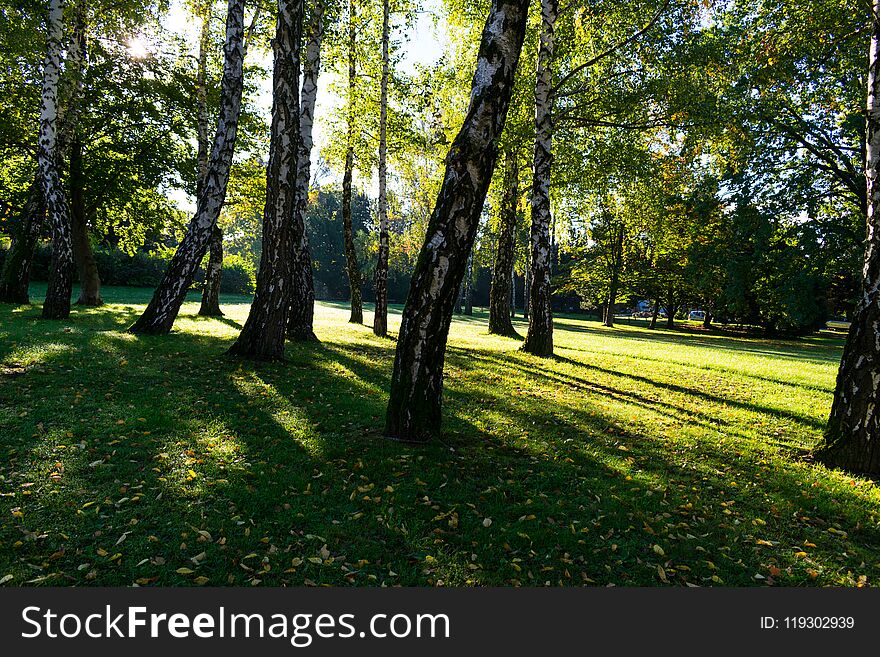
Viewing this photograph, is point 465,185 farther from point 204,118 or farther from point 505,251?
point 204,118

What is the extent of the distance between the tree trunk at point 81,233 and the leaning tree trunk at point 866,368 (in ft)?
66.2

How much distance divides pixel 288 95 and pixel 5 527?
7.99m

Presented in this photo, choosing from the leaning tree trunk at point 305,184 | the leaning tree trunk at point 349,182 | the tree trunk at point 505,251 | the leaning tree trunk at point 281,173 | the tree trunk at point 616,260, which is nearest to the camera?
the leaning tree trunk at point 281,173

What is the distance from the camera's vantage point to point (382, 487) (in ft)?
15.0

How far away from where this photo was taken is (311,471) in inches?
191

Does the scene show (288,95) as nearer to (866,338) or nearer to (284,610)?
(284,610)

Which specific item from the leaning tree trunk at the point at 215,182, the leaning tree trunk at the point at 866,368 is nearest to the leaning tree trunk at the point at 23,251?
the leaning tree trunk at the point at 215,182

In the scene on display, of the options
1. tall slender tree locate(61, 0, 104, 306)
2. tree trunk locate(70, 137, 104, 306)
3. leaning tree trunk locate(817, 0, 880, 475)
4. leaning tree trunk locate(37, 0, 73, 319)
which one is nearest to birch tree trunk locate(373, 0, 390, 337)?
leaning tree trunk locate(37, 0, 73, 319)

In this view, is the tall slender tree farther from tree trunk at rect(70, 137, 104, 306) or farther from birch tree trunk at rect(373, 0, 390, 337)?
birch tree trunk at rect(373, 0, 390, 337)

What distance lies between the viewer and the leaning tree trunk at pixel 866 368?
543 cm

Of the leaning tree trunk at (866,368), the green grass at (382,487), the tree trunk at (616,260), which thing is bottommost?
the green grass at (382,487)

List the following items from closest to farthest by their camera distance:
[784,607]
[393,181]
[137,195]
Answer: [784,607] < [137,195] < [393,181]

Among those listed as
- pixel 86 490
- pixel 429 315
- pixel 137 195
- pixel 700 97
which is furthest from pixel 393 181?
pixel 86 490

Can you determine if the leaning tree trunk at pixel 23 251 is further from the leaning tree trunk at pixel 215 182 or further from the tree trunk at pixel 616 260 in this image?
the tree trunk at pixel 616 260
